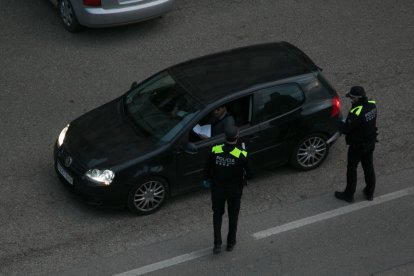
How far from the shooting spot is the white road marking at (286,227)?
902 centimetres

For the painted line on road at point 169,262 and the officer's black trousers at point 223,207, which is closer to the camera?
the officer's black trousers at point 223,207

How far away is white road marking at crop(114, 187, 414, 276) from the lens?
9.02 metres

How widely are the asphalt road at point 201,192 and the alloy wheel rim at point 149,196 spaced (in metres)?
0.15

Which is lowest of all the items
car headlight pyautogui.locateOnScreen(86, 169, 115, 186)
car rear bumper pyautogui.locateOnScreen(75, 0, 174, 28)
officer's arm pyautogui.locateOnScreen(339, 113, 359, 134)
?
car headlight pyautogui.locateOnScreen(86, 169, 115, 186)

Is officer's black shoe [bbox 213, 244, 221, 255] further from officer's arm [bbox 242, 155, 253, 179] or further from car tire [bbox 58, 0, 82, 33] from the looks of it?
car tire [bbox 58, 0, 82, 33]

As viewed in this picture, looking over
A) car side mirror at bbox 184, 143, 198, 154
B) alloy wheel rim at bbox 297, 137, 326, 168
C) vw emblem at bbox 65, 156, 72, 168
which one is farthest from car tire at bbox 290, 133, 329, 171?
vw emblem at bbox 65, 156, 72, 168

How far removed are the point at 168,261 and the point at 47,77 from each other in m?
4.91

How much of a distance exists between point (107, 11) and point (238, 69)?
12.8 feet

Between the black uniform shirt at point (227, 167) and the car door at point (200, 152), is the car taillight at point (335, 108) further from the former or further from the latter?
the black uniform shirt at point (227, 167)

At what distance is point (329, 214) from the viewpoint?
9938 mm

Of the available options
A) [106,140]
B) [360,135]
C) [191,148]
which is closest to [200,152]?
[191,148]

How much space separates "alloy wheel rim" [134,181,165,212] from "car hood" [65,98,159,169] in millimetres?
415

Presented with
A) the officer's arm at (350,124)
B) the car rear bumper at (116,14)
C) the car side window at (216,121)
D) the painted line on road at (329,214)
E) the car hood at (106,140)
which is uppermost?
the officer's arm at (350,124)

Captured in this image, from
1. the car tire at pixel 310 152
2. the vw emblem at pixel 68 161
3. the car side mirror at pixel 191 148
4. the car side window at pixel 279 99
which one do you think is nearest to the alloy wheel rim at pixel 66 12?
the vw emblem at pixel 68 161
